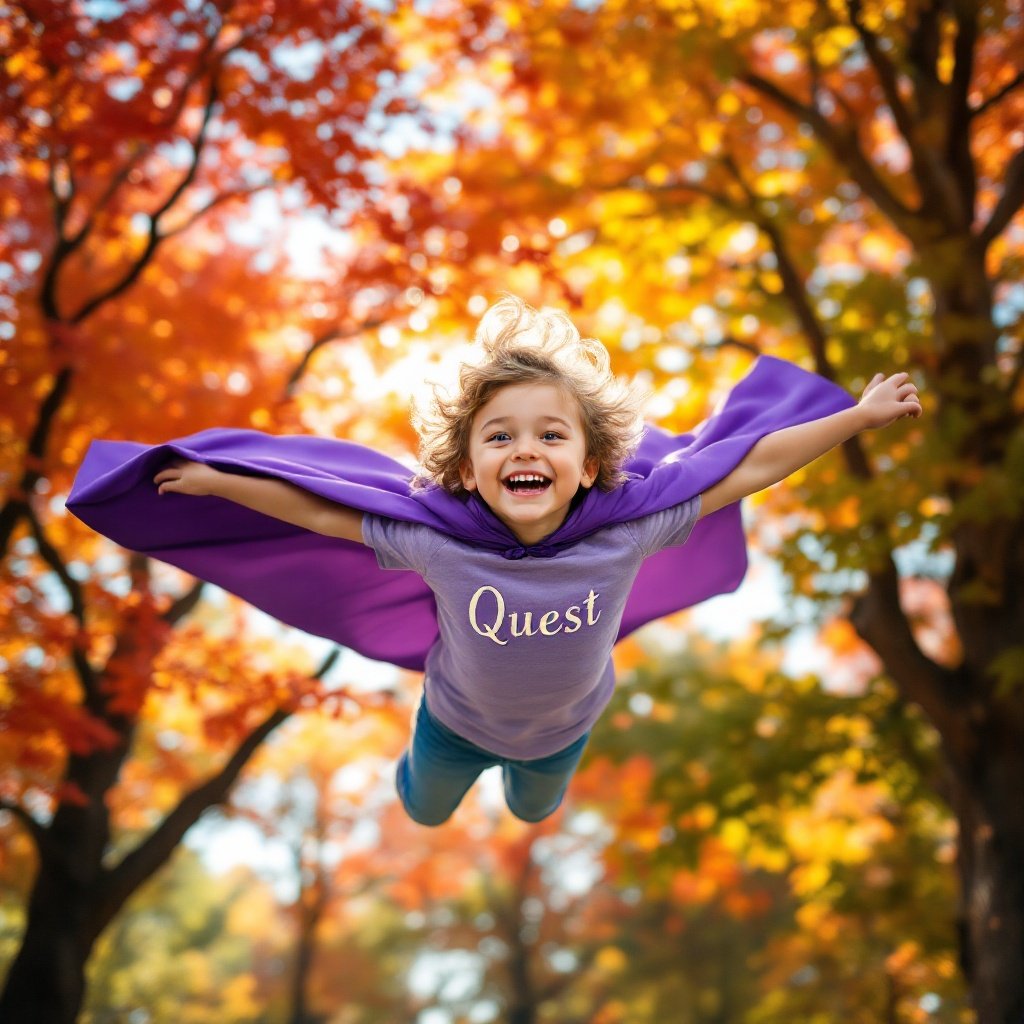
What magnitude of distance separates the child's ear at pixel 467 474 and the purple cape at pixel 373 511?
6 cm

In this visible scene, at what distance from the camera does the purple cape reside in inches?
116

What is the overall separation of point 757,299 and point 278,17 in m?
4.08

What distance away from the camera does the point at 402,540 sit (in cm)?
294

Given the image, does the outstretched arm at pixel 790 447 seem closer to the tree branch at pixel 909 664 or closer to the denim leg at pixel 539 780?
the denim leg at pixel 539 780

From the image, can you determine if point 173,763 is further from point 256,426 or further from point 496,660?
point 496,660

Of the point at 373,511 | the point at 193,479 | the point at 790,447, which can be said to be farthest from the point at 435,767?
the point at 790,447

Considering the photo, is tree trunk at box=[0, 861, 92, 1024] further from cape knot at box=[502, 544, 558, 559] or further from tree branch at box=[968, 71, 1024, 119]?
tree branch at box=[968, 71, 1024, 119]

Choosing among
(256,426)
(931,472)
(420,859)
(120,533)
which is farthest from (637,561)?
(420,859)

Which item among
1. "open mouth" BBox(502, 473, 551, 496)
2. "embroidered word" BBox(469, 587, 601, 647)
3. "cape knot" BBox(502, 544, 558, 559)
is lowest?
Result: "embroidered word" BBox(469, 587, 601, 647)

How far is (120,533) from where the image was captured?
129 inches

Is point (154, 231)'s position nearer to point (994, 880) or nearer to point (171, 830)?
point (171, 830)

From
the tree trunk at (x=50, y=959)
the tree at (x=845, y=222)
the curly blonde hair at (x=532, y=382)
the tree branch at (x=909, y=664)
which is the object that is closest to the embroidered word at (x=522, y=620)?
the curly blonde hair at (x=532, y=382)

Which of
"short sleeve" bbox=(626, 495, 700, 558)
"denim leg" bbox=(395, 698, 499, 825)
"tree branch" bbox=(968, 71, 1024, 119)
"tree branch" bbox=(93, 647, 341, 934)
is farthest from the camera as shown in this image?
"tree branch" bbox=(93, 647, 341, 934)

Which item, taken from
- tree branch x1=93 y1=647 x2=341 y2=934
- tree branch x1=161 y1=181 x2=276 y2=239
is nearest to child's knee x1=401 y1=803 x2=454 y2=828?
tree branch x1=93 y1=647 x2=341 y2=934
